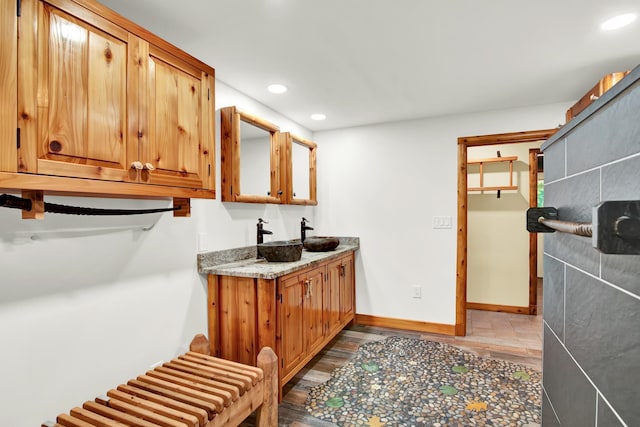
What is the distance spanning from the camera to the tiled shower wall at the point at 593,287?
23.5 inches

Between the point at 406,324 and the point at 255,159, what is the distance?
2300 millimetres

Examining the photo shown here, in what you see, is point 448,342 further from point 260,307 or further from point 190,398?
point 190,398

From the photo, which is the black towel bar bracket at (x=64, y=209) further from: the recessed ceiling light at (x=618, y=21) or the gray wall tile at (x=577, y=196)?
the recessed ceiling light at (x=618, y=21)

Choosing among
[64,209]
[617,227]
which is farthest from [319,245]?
[617,227]

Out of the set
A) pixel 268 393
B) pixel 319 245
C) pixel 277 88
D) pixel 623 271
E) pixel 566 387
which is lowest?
pixel 268 393

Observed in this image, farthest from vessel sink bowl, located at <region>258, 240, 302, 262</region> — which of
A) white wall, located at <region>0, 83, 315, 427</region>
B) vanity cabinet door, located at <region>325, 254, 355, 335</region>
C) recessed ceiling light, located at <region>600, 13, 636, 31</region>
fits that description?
recessed ceiling light, located at <region>600, 13, 636, 31</region>

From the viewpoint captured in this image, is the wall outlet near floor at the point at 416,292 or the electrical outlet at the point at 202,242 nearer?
the electrical outlet at the point at 202,242

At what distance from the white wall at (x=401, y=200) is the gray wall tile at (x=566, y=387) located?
2.30 metres

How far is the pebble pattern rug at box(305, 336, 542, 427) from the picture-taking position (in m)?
1.99

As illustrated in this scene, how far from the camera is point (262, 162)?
111 inches

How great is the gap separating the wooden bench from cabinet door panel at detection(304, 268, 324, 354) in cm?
79

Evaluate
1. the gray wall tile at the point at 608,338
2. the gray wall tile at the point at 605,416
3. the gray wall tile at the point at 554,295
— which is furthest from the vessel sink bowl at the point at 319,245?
the gray wall tile at the point at 605,416

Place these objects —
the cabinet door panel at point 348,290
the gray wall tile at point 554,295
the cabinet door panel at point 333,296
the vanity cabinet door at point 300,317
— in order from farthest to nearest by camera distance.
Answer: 1. the cabinet door panel at point 348,290
2. the cabinet door panel at point 333,296
3. the vanity cabinet door at point 300,317
4. the gray wall tile at point 554,295

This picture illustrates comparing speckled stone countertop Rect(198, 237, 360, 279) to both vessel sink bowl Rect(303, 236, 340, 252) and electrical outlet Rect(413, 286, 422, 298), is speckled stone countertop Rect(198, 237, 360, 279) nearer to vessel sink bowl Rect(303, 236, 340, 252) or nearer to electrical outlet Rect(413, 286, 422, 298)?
vessel sink bowl Rect(303, 236, 340, 252)
